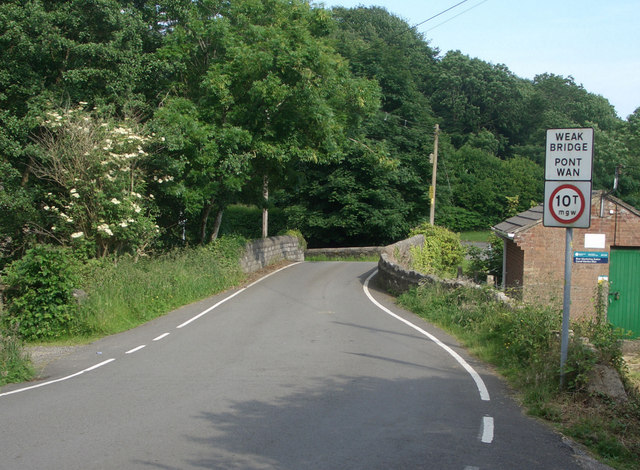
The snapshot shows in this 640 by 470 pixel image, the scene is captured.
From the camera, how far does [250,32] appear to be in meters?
21.4

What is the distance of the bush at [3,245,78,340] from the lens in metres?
12.9

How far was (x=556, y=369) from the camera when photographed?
8055 mm

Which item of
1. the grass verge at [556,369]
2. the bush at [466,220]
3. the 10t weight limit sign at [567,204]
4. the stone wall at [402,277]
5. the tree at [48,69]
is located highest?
the tree at [48,69]

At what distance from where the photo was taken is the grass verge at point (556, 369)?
21.1 feet

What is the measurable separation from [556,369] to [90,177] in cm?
1336

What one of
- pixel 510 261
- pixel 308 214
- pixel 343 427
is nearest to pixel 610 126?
pixel 308 214

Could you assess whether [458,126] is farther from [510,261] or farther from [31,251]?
[31,251]

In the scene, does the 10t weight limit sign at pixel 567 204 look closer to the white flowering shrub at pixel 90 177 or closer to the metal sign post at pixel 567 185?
the metal sign post at pixel 567 185

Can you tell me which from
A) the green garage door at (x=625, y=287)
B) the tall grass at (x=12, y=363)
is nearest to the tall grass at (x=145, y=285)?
the tall grass at (x=12, y=363)

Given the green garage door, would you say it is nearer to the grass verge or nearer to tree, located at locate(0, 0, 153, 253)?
the grass verge

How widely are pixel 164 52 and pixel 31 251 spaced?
9874mm

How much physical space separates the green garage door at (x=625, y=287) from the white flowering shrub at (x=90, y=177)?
46.4 ft

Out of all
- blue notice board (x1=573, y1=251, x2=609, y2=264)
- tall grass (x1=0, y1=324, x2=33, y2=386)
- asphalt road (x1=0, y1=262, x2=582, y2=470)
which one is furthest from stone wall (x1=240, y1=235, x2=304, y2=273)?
tall grass (x1=0, y1=324, x2=33, y2=386)

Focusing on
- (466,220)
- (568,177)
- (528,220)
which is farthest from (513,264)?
(466,220)
